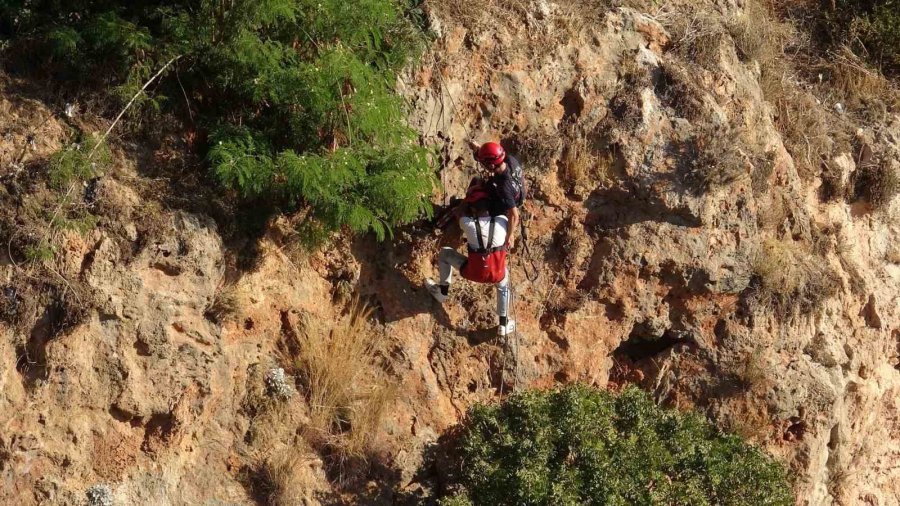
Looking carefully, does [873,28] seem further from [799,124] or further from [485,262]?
[485,262]

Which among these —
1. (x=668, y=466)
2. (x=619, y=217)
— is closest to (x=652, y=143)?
(x=619, y=217)

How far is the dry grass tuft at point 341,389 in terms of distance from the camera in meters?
8.00

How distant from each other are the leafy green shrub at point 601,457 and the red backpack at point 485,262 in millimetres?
973

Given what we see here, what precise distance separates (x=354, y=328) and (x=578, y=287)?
2079mm

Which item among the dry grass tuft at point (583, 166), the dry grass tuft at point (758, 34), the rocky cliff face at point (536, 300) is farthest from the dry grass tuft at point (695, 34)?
the dry grass tuft at point (583, 166)

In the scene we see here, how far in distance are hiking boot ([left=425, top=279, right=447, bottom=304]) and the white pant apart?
0.17 feet

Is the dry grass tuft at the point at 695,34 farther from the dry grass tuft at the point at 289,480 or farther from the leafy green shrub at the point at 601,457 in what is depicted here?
the dry grass tuft at the point at 289,480

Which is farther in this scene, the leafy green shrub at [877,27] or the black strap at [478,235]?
the leafy green shrub at [877,27]

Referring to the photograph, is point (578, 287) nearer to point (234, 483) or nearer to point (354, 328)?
point (354, 328)

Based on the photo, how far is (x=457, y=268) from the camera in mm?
8414

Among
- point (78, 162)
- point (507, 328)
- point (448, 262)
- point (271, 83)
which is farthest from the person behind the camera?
point (507, 328)

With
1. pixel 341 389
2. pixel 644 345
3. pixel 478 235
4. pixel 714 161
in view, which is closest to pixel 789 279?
pixel 714 161

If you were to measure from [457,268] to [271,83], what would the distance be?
2.10m

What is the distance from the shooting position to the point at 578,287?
909 centimetres
